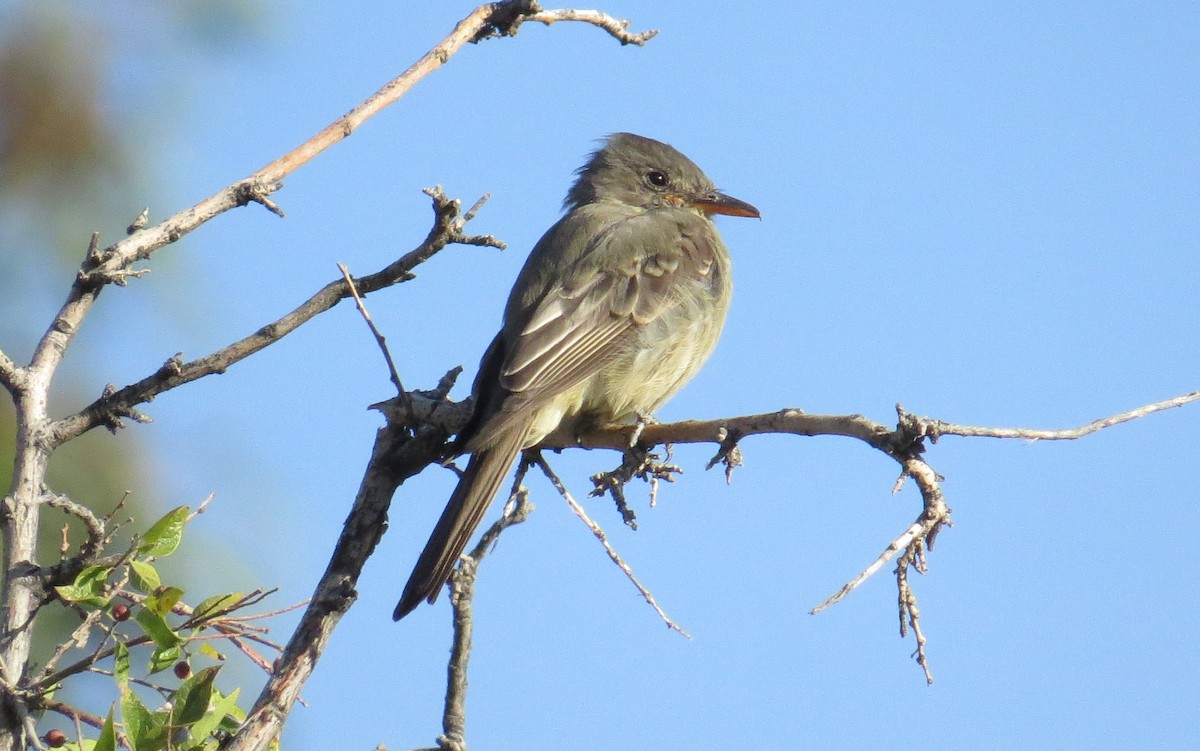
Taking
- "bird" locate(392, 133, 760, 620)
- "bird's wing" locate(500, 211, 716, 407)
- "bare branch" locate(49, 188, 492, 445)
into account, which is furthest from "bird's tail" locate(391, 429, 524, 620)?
"bare branch" locate(49, 188, 492, 445)

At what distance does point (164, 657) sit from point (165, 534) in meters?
0.28

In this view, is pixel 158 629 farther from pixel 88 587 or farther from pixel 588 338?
pixel 588 338

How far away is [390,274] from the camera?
3729 mm

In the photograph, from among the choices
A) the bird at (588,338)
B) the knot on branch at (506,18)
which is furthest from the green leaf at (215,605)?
the knot on branch at (506,18)

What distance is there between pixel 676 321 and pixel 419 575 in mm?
2071

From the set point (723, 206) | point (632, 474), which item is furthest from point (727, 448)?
point (723, 206)

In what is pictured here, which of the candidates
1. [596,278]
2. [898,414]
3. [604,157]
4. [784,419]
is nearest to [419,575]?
[784,419]

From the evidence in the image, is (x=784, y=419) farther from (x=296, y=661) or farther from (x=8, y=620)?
(x=8, y=620)

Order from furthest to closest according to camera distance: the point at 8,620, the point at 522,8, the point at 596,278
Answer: the point at 596,278, the point at 522,8, the point at 8,620

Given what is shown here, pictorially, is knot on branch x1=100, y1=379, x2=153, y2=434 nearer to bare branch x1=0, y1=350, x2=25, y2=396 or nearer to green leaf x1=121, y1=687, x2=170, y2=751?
bare branch x1=0, y1=350, x2=25, y2=396

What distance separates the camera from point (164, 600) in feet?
10.1

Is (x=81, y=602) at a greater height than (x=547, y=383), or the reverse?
(x=547, y=383)

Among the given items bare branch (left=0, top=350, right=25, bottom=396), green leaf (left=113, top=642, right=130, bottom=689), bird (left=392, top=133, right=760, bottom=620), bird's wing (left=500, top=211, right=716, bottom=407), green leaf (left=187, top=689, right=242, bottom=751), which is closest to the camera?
green leaf (left=113, top=642, right=130, bottom=689)

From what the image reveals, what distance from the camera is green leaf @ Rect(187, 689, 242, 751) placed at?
304 centimetres
